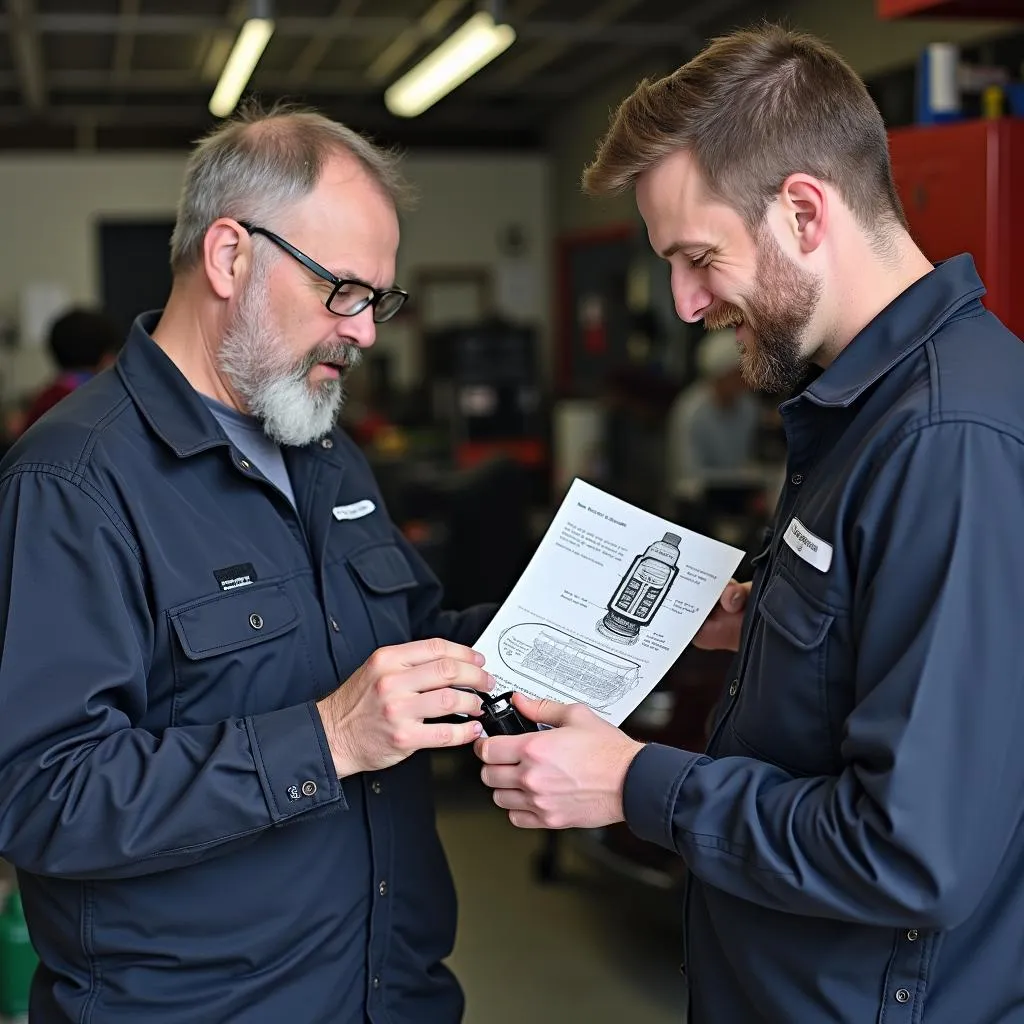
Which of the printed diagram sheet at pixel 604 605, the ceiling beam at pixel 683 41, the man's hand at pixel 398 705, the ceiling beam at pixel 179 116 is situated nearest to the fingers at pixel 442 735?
the man's hand at pixel 398 705

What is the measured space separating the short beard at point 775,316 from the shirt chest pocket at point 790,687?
251mm

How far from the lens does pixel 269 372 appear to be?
1.95 meters

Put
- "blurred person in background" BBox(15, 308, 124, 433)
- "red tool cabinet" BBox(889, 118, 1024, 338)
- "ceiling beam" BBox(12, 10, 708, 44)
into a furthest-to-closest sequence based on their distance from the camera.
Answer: "ceiling beam" BBox(12, 10, 708, 44)
"blurred person in background" BBox(15, 308, 124, 433)
"red tool cabinet" BBox(889, 118, 1024, 338)

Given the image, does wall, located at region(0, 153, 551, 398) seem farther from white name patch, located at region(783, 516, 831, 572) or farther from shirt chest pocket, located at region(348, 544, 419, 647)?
white name patch, located at region(783, 516, 831, 572)

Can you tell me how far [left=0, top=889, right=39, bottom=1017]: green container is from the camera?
332 cm

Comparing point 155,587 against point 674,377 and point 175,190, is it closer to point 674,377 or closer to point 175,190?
point 674,377

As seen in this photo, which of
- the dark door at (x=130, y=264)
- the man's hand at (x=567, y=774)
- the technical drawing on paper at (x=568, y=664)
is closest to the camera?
the man's hand at (x=567, y=774)

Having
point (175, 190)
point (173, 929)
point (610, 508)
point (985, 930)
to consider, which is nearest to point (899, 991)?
point (985, 930)

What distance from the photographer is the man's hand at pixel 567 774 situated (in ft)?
5.11

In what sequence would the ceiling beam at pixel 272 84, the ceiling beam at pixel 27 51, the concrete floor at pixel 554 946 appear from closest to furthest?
the concrete floor at pixel 554 946 → the ceiling beam at pixel 27 51 → the ceiling beam at pixel 272 84

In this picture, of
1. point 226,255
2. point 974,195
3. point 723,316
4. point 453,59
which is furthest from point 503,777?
point 453,59

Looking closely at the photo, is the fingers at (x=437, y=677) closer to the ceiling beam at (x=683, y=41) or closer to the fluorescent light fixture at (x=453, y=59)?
the fluorescent light fixture at (x=453, y=59)

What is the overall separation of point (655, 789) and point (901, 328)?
1.95ft

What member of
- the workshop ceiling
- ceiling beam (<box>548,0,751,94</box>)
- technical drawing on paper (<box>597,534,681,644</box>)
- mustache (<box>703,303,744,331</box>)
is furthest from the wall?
mustache (<box>703,303,744,331</box>)
